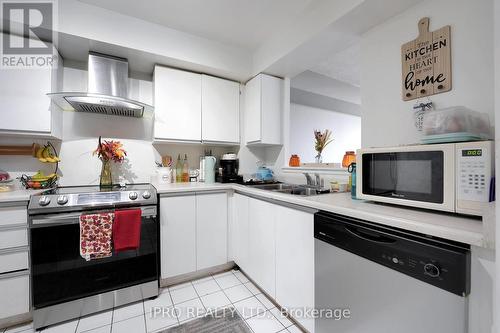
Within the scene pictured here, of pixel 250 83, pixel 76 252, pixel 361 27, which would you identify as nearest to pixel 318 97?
pixel 250 83

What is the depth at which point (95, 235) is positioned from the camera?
1.44 meters

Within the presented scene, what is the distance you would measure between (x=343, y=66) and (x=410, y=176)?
2378 millimetres

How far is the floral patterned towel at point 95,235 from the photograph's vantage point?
1.42 metres

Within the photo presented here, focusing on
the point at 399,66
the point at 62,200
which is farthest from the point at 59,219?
the point at 399,66

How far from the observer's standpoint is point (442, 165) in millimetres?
837

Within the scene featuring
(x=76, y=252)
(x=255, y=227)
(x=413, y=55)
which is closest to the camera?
(x=413, y=55)

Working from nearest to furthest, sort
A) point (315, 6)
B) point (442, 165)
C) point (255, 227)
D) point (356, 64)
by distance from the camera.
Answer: point (442, 165), point (315, 6), point (255, 227), point (356, 64)

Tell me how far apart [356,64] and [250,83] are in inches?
59.1

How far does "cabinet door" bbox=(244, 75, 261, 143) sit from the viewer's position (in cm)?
226

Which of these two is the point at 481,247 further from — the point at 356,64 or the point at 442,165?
the point at 356,64

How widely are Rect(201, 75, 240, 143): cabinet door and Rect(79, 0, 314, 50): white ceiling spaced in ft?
1.56

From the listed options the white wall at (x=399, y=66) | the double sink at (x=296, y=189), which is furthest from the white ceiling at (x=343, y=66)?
the double sink at (x=296, y=189)

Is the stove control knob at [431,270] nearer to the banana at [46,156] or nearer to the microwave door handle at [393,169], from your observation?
the microwave door handle at [393,169]

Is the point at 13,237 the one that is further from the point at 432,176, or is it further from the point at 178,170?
the point at 432,176
